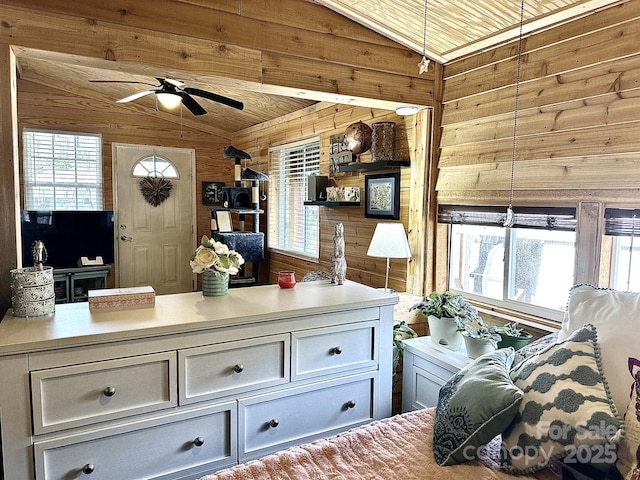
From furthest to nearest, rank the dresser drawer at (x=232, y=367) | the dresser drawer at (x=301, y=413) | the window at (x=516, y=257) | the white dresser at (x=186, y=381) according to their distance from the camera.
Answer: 1. the window at (x=516, y=257)
2. the dresser drawer at (x=301, y=413)
3. the dresser drawer at (x=232, y=367)
4. the white dresser at (x=186, y=381)

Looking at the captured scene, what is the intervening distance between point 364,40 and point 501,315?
2.00 m

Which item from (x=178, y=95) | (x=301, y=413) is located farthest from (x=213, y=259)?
(x=178, y=95)

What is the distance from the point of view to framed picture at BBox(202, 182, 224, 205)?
611cm

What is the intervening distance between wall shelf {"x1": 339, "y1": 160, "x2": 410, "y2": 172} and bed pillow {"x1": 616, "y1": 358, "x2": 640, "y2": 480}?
7.25 feet

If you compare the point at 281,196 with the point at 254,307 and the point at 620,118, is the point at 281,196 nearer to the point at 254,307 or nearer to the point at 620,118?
the point at 254,307

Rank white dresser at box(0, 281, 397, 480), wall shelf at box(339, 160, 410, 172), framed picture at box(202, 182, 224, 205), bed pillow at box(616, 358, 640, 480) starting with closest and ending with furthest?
bed pillow at box(616, 358, 640, 480), white dresser at box(0, 281, 397, 480), wall shelf at box(339, 160, 410, 172), framed picture at box(202, 182, 224, 205)

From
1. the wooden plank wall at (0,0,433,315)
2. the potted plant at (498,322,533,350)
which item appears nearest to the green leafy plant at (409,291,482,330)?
the potted plant at (498,322,533,350)

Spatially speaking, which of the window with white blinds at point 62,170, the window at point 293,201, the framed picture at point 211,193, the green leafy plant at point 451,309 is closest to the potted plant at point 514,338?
the green leafy plant at point 451,309

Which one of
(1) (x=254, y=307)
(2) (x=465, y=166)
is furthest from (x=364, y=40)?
(1) (x=254, y=307)

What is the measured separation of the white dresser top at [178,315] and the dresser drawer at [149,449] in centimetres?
38

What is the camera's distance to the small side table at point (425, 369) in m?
2.43

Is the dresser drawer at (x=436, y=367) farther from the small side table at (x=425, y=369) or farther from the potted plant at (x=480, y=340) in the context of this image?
the potted plant at (x=480, y=340)

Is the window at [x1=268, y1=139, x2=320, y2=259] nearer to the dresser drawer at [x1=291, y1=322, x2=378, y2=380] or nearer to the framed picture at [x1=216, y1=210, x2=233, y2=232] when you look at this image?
the framed picture at [x1=216, y1=210, x2=233, y2=232]

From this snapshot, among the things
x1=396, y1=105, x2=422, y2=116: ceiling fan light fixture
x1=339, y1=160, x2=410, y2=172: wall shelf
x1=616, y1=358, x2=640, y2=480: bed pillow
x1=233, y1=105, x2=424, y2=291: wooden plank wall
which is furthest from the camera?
→ x1=233, y1=105, x2=424, y2=291: wooden plank wall
